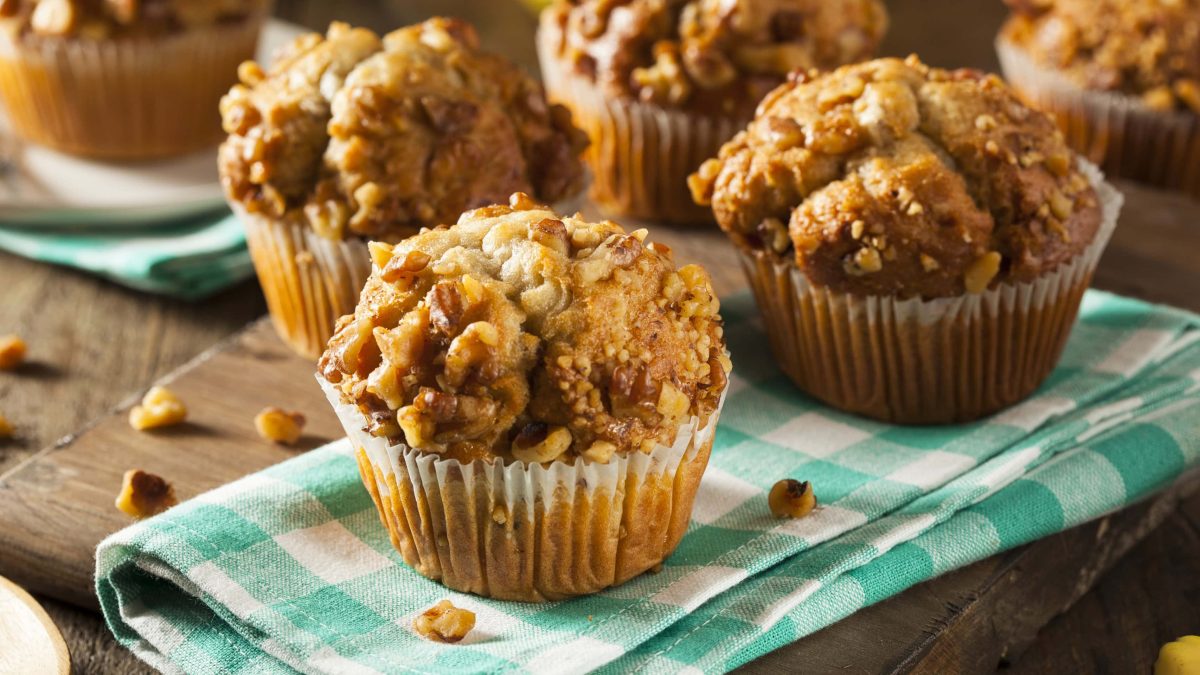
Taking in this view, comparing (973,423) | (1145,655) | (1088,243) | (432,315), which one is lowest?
(1145,655)

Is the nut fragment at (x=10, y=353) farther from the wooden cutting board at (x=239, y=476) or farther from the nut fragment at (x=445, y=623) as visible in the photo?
the nut fragment at (x=445, y=623)

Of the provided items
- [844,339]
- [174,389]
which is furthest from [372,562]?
→ [844,339]

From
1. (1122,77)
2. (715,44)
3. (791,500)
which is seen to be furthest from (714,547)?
(1122,77)

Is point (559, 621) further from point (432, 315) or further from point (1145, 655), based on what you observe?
point (1145, 655)

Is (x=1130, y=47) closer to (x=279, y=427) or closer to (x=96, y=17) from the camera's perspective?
(x=279, y=427)

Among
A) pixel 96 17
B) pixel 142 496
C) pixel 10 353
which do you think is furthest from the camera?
pixel 96 17
